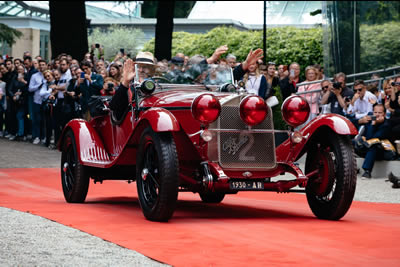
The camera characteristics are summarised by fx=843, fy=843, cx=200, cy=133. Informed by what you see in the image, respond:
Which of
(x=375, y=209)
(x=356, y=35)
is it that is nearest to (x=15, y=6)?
(x=356, y=35)

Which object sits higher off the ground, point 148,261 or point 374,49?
point 374,49

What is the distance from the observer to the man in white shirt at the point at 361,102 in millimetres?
15570

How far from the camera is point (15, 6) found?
42.8 m

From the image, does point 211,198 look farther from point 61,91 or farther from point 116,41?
point 116,41

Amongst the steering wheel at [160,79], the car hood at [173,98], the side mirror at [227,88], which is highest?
the steering wheel at [160,79]

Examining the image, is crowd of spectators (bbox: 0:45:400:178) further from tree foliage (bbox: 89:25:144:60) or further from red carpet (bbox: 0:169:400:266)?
tree foliage (bbox: 89:25:144:60)

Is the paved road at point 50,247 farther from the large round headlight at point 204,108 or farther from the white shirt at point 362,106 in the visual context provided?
the white shirt at point 362,106

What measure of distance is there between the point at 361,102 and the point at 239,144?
7.85 metres

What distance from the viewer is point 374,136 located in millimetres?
14641

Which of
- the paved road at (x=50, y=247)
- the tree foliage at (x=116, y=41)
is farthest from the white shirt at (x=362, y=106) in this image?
the tree foliage at (x=116, y=41)

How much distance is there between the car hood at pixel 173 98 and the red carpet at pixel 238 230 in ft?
3.77

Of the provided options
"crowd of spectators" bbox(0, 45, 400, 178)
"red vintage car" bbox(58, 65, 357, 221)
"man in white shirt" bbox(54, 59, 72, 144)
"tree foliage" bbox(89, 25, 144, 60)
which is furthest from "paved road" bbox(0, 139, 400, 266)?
"tree foliage" bbox(89, 25, 144, 60)

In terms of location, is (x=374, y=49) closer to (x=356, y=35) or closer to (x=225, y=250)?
(x=356, y=35)

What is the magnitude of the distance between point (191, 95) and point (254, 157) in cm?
93
